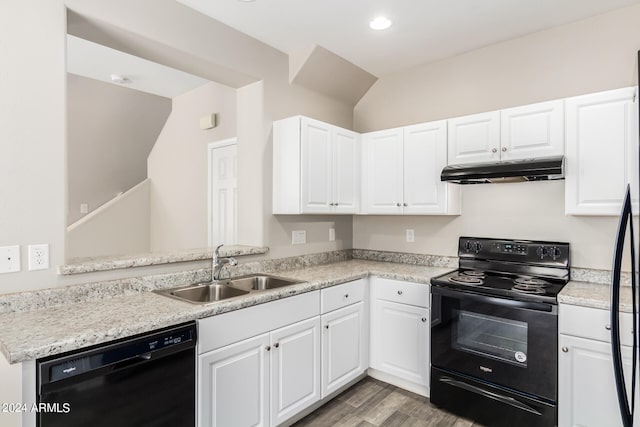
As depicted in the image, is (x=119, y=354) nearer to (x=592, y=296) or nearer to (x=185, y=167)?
(x=592, y=296)

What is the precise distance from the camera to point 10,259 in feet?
5.38

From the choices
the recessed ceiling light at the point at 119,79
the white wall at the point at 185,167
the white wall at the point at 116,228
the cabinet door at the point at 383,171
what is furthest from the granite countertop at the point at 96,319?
the white wall at the point at 116,228

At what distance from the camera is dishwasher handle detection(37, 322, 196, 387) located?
4.12ft

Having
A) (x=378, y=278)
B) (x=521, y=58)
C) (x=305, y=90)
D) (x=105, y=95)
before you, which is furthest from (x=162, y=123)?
(x=521, y=58)

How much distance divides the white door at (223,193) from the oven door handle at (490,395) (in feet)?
8.07

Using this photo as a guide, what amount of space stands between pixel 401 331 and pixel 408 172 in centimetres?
127

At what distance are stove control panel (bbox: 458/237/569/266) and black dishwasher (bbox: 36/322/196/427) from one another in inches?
86.4

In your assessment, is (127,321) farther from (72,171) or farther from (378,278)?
(72,171)

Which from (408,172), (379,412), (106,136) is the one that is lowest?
(379,412)

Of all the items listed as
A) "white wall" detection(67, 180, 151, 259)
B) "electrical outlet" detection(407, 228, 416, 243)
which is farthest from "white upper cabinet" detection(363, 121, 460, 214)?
"white wall" detection(67, 180, 151, 259)

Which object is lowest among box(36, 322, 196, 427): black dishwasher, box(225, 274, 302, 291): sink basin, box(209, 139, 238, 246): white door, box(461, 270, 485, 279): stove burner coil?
box(36, 322, 196, 427): black dishwasher

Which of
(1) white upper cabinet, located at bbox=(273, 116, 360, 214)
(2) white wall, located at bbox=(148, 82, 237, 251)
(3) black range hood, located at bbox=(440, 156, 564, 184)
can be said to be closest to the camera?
(3) black range hood, located at bbox=(440, 156, 564, 184)

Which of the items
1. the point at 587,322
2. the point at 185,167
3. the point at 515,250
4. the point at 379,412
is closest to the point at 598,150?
the point at 515,250

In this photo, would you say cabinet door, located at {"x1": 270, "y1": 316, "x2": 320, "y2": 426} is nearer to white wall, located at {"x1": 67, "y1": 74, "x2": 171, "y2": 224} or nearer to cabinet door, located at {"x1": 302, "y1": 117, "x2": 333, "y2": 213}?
cabinet door, located at {"x1": 302, "y1": 117, "x2": 333, "y2": 213}
